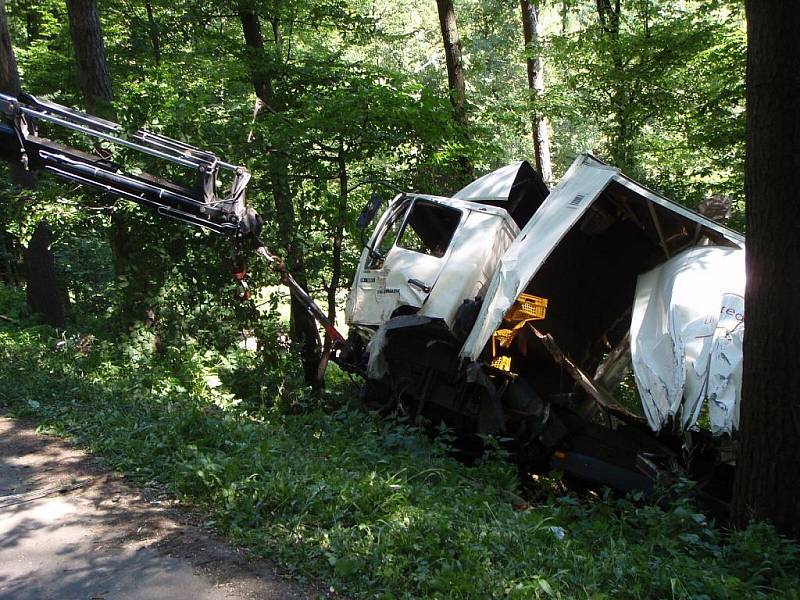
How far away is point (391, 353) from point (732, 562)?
451 cm

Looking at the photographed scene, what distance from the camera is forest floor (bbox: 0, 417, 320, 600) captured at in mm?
4457

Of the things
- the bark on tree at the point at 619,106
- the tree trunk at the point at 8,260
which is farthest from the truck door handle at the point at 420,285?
the tree trunk at the point at 8,260

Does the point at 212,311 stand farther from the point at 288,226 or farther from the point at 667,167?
the point at 667,167

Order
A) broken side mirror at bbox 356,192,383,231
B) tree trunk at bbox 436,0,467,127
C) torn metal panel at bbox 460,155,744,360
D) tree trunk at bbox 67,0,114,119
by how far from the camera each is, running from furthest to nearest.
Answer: tree trunk at bbox 436,0,467,127
tree trunk at bbox 67,0,114,119
broken side mirror at bbox 356,192,383,231
torn metal panel at bbox 460,155,744,360

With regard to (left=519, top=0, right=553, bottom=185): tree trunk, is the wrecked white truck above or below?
below

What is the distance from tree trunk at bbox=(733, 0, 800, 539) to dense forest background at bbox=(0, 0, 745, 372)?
6.97 m

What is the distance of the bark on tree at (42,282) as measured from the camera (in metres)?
15.4

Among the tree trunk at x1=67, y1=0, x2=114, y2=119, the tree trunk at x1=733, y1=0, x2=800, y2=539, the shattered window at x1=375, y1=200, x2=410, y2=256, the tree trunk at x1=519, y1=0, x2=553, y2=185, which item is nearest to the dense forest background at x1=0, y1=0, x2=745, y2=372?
the tree trunk at x1=67, y1=0, x2=114, y2=119

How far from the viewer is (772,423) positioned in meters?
5.31

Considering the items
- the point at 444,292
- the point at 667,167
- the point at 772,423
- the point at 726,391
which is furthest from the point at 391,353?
the point at 667,167

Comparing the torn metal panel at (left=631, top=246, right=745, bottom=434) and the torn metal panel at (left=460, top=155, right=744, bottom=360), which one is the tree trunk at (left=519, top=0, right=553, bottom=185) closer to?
the torn metal panel at (left=460, top=155, right=744, bottom=360)

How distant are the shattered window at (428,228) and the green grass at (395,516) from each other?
2.61m

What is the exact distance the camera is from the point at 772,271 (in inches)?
203

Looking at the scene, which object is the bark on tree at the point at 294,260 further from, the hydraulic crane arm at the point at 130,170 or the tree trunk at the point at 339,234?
the hydraulic crane arm at the point at 130,170
